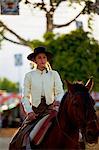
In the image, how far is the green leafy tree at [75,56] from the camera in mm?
23734

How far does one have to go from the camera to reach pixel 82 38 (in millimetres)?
23781

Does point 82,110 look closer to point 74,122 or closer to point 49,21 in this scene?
point 74,122

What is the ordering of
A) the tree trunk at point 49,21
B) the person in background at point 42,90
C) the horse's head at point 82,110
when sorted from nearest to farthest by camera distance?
the horse's head at point 82,110, the person in background at point 42,90, the tree trunk at point 49,21

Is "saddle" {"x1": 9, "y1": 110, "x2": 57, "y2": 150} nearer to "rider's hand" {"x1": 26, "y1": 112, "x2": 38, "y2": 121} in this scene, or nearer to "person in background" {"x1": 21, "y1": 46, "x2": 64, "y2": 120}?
"rider's hand" {"x1": 26, "y1": 112, "x2": 38, "y2": 121}

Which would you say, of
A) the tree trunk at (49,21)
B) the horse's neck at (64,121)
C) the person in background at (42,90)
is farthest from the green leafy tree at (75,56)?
the horse's neck at (64,121)

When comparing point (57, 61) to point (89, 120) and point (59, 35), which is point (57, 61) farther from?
point (89, 120)

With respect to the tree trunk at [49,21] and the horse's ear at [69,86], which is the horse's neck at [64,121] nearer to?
the horse's ear at [69,86]

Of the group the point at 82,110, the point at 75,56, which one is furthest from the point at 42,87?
the point at 75,56

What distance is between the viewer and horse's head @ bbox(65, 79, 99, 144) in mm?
6352

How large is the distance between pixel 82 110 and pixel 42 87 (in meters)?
1.02

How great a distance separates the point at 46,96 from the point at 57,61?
661 inches

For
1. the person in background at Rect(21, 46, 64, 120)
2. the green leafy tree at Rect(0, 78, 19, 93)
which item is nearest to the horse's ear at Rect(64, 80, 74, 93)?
the person in background at Rect(21, 46, 64, 120)

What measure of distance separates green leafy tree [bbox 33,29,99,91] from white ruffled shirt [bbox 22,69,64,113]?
626 inches

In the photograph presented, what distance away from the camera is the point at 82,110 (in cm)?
644
